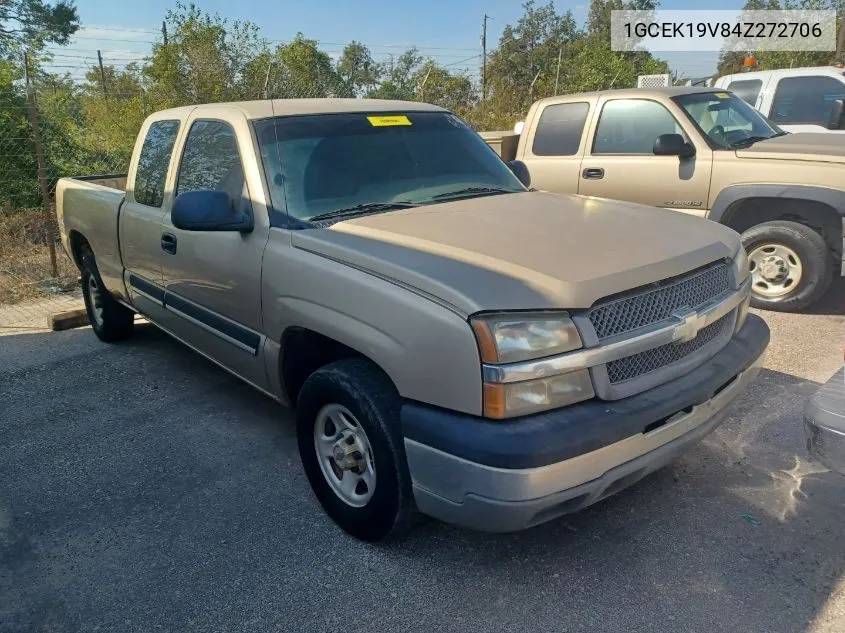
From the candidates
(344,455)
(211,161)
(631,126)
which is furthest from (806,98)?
(344,455)

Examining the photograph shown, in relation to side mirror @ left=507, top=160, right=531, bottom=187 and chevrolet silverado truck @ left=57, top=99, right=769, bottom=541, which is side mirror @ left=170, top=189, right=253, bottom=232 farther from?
side mirror @ left=507, top=160, right=531, bottom=187

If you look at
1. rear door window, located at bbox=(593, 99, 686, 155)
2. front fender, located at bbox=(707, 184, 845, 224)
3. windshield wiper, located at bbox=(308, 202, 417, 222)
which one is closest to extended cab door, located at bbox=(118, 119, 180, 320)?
windshield wiper, located at bbox=(308, 202, 417, 222)

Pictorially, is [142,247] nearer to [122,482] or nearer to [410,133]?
[122,482]

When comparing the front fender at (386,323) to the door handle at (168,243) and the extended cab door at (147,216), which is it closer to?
the door handle at (168,243)

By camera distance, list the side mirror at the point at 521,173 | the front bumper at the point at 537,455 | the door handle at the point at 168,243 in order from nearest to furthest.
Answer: the front bumper at the point at 537,455 → the door handle at the point at 168,243 → the side mirror at the point at 521,173

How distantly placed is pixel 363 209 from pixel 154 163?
2005mm

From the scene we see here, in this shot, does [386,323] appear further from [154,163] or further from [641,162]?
[641,162]

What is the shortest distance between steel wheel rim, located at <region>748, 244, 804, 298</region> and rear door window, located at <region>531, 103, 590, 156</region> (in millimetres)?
2072

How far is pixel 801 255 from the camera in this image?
18.7 feet

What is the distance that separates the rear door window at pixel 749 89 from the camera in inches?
355

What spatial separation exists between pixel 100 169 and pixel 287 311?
8627mm

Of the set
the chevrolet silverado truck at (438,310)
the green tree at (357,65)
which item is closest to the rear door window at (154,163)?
the chevrolet silverado truck at (438,310)

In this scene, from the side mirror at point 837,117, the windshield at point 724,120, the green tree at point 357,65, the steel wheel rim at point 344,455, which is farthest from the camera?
the green tree at point 357,65

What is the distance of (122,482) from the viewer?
3553mm
